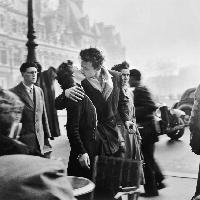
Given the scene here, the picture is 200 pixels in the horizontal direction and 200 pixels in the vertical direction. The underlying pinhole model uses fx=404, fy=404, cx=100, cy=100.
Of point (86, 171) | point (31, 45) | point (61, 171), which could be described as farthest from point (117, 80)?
point (31, 45)

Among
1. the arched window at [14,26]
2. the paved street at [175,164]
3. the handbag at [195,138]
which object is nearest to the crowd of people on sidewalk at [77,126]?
the paved street at [175,164]

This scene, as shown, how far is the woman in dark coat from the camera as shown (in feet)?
12.3

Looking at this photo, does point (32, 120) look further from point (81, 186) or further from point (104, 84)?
point (81, 186)

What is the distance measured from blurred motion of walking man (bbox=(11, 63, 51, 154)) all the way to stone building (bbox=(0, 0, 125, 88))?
3584cm

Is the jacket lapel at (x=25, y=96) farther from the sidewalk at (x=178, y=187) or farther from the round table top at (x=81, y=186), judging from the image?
the round table top at (x=81, y=186)

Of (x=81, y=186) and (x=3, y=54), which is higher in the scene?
(x=3, y=54)

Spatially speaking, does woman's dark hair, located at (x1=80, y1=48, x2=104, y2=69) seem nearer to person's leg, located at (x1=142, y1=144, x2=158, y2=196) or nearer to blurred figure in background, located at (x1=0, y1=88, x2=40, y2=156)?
blurred figure in background, located at (x1=0, y1=88, x2=40, y2=156)

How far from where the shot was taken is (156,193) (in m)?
5.82

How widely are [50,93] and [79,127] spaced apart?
12.3ft

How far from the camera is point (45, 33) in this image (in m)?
63.7

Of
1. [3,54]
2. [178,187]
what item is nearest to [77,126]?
[178,187]

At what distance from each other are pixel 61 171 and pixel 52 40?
64.3 meters

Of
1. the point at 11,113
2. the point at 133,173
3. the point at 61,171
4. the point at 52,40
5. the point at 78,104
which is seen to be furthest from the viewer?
the point at 52,40

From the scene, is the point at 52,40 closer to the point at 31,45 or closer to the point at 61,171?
the point at 31,45
